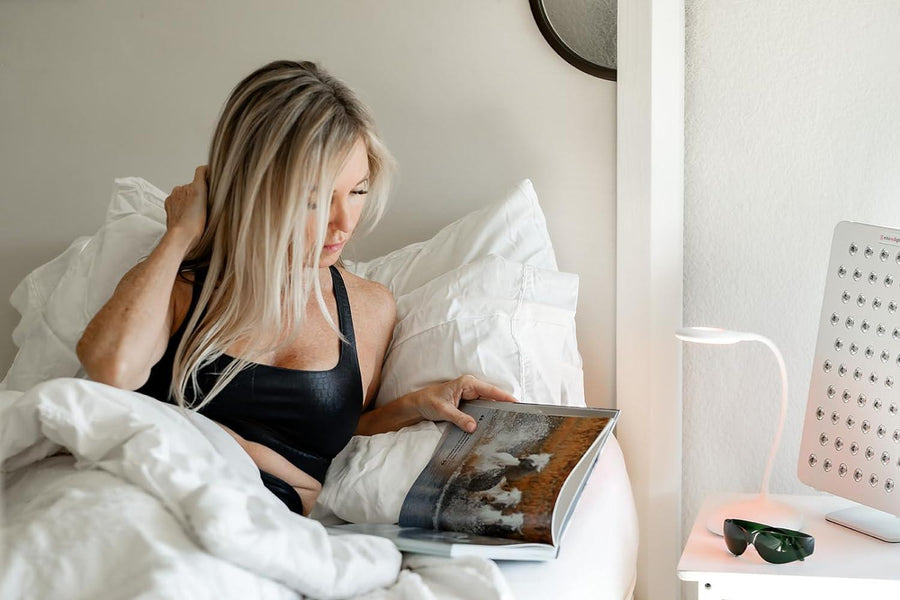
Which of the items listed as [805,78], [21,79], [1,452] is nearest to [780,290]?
[805,78]

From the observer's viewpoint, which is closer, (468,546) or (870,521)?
(468,546)

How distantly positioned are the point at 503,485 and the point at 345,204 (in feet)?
1.52

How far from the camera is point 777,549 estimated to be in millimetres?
1184

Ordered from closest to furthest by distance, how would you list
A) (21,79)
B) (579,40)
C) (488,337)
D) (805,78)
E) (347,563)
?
(347,563) → (488,337) → (805,78) → (579,40) → (21,79)

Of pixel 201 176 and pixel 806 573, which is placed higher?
pixel 201 176

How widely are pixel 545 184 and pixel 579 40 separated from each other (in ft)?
0.92

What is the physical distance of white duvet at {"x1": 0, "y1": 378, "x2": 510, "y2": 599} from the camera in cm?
82

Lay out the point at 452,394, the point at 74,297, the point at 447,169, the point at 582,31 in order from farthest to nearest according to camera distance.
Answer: the point at 447,169
the point at 582,31
the point at 74,297
the point at 452,394

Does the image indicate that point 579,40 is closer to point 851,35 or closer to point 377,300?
point 851,35

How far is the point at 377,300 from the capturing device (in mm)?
1543

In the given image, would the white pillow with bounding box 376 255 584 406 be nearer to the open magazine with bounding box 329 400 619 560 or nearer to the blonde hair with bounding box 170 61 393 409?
the open magazine with bounding box 329 400 619 560

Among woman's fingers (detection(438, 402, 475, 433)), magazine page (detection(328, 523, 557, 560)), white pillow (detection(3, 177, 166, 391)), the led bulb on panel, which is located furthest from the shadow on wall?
magazine page (detection(328, 523, 557, 560))

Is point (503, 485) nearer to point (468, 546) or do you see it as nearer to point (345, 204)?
point (468, 546)

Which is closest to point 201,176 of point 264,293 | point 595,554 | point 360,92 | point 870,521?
point 264,293
